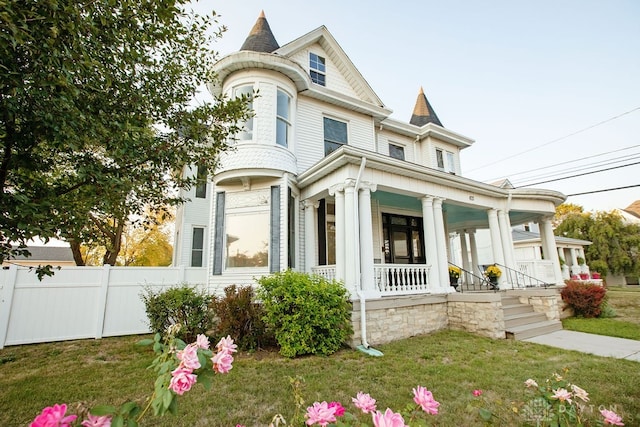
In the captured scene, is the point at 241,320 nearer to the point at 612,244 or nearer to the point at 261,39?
the point at 261,39

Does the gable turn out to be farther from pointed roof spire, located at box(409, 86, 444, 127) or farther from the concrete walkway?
the concrete walkway

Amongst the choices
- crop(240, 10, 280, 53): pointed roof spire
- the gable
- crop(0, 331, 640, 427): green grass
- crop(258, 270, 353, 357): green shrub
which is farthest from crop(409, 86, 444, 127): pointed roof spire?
crop(258, 270, 353, 357): green shrub

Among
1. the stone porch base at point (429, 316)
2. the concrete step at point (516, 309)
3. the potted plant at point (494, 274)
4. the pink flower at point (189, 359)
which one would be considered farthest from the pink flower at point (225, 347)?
the potted plant at point (494, 274)

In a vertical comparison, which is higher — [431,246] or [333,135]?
[333,135]

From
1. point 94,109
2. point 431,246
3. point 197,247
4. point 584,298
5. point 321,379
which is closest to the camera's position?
point 94,109

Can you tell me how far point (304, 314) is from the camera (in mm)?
5363

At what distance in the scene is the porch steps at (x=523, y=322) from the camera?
21.6ft

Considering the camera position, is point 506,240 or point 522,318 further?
point 506,240

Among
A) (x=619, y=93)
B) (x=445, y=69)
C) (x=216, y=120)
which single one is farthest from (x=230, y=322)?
(x=619, y=93)

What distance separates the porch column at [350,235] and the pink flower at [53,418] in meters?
5.44

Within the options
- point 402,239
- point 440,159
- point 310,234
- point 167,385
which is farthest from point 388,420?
point 440,159

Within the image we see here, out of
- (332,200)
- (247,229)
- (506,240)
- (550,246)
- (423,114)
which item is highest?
(423,114)

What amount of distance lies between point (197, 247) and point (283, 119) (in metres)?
6.09

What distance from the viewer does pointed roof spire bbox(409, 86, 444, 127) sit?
41.2ft
